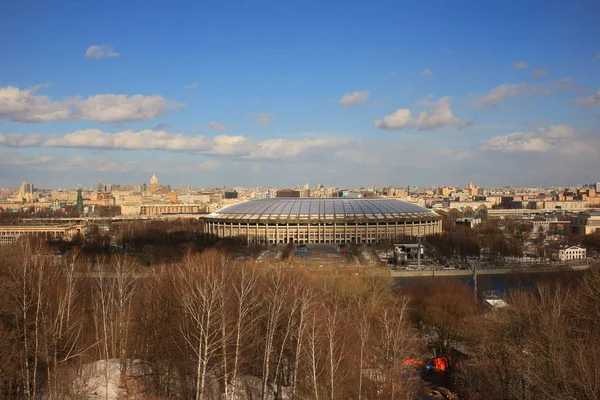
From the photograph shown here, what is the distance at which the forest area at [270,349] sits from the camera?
11258 mm

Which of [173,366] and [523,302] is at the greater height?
[523,302]

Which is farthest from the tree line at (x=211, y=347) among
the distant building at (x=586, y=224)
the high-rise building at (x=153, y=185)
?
the high-rise building at (x=153, y=185)

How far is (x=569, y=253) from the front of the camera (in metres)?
37.1

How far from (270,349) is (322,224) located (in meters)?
32.8

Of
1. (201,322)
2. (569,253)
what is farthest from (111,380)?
(569,253)

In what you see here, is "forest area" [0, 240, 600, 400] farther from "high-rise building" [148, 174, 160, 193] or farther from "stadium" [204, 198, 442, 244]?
"high-rise building" [148, 174, 160, 193]

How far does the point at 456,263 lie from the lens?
35.1 meters

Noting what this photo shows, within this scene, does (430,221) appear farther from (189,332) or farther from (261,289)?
(189,332)

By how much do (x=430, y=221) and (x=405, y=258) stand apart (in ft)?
46.2

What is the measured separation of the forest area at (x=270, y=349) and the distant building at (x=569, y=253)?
70.4 ft

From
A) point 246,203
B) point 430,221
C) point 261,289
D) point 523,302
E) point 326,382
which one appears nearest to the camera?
point 326,382

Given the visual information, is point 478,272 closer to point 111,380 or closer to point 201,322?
point 201,322

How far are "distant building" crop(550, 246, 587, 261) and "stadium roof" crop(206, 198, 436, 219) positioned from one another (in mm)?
12097

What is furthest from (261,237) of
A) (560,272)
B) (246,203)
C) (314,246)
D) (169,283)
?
(169,283)
